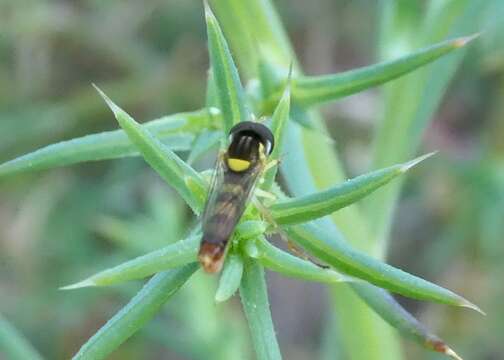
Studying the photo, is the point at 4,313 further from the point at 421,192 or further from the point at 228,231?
the point at 228,231

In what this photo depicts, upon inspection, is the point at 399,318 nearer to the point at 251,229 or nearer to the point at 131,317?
the point at 251,229

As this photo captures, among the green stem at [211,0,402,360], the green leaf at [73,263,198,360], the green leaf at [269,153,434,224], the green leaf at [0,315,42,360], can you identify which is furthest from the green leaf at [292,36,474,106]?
the green leaf at [0,315,42,360]

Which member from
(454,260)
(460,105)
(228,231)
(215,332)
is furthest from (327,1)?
(228,231)

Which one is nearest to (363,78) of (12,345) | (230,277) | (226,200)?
(226,200)

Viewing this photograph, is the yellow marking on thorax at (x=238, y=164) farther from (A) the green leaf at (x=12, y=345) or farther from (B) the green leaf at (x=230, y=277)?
(A) the green leaf at (x=12, y=345)

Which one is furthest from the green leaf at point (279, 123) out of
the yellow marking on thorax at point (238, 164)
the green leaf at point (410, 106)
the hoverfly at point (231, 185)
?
the green leaf at point (410, 106)

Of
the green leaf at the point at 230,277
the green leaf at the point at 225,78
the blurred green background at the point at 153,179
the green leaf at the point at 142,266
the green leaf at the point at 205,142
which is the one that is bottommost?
the blurred green background at the point at 153,179
